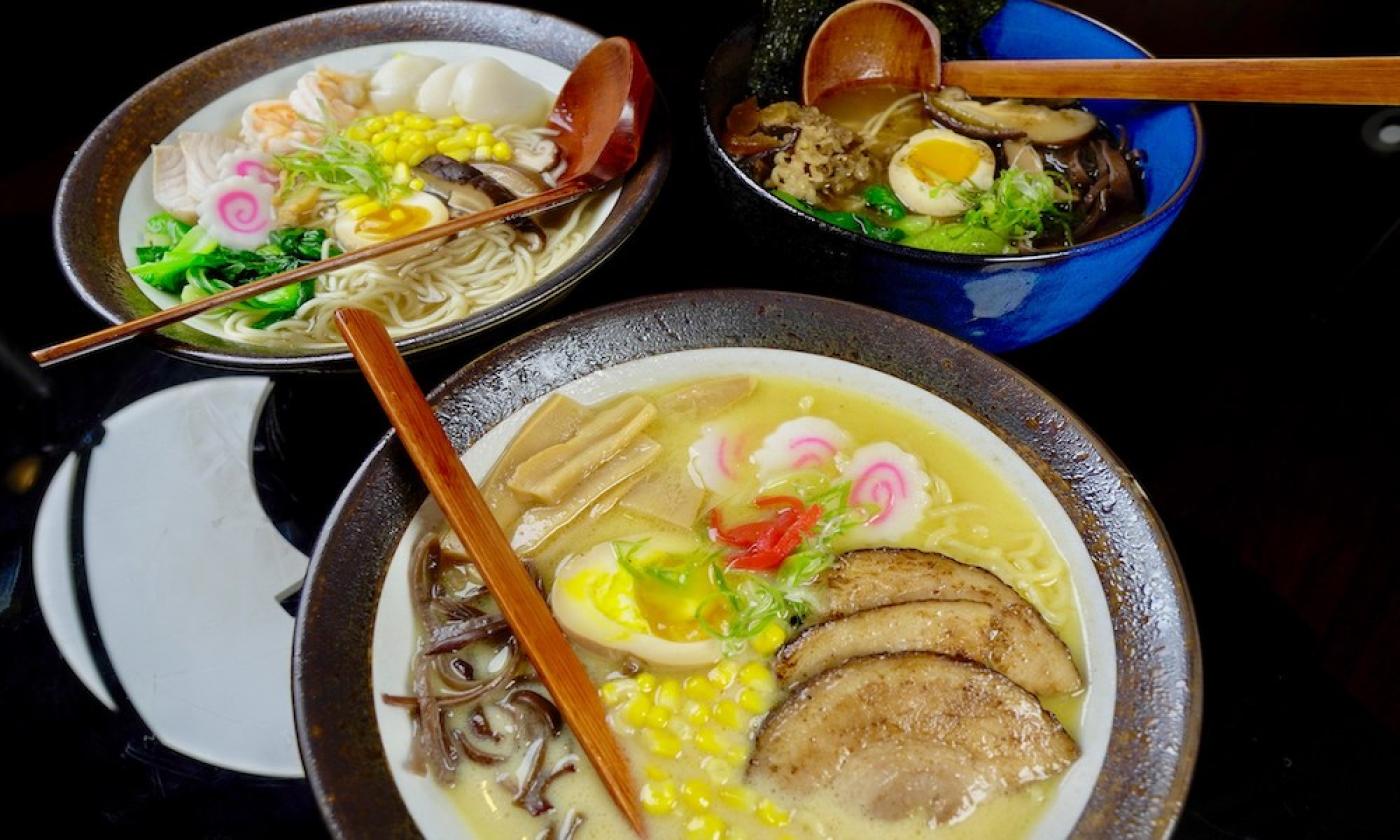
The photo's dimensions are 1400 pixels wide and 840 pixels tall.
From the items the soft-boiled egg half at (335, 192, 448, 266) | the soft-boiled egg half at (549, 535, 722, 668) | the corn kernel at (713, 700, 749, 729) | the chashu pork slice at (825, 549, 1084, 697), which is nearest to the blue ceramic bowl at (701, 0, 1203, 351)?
the chashu pork slice at (825, 549, 1084, 697)

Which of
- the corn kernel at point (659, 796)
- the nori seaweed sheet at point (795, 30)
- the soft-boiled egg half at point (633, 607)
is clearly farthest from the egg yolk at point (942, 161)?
the corn kernel at point (659, 796)

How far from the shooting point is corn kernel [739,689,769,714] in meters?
1.44

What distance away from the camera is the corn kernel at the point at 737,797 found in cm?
135

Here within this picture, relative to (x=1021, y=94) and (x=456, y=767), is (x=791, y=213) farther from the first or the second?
(x=456, y=767)

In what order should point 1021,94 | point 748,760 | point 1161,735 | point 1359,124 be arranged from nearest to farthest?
point 1161,735 → point 748,760 → point 1021,94 → point 1359,124

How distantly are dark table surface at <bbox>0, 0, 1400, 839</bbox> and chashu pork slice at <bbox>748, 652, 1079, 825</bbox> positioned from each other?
20.8 inches

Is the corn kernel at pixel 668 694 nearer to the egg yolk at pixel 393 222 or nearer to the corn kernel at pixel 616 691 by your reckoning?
the corn kernel at pixel 616 691

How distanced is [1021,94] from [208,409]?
221 cm

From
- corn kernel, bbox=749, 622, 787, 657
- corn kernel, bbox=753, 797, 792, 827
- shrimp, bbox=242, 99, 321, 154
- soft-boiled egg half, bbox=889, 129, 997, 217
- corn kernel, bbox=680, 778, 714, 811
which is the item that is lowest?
corn kernel, bbox=753, 797, 792, 827

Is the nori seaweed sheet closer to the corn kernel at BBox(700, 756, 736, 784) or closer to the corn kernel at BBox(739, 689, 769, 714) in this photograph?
the corn kernel at BBox(739, 689, 769, 714)

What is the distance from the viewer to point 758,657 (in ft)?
4.89

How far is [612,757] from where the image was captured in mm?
1351

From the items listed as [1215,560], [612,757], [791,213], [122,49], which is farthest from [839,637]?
[122,49]

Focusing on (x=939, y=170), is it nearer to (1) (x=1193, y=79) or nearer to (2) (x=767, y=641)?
(1) (x=1193, y=79)
